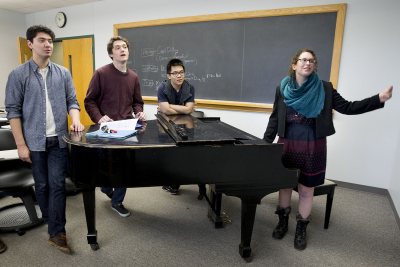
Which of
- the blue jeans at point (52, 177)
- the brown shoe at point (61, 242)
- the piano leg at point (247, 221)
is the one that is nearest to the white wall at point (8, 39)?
the blue jeans at point (52, 177)

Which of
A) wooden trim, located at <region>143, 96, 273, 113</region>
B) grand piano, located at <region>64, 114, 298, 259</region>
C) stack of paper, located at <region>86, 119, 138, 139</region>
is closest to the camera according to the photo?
grand piano, located at <region>64, 114, 298, 259</region>

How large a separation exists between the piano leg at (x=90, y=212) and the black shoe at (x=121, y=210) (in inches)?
19.4

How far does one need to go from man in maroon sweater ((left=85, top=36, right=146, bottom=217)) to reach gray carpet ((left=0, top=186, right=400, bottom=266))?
0.35 m

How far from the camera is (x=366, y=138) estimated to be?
2.96 meters

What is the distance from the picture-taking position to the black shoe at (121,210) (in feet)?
7.88

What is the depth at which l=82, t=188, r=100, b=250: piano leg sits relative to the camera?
1.75 meters

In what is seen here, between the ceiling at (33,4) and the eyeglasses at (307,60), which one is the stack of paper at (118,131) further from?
the ceiling at (33,4)

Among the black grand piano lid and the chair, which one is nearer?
the black grand piano lid

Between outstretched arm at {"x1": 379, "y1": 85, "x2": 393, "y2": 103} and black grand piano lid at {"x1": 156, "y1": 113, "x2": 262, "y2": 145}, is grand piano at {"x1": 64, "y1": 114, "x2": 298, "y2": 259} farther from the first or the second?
outstretched arm at {"x1": 379, "y1": 85, "x2": 393, "y2": 103}

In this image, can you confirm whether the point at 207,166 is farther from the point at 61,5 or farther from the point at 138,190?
the point at 61,5

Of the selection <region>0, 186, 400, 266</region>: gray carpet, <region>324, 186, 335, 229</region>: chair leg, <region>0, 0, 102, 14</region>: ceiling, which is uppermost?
<region>0, 0, 102, 14</region>: ceiling

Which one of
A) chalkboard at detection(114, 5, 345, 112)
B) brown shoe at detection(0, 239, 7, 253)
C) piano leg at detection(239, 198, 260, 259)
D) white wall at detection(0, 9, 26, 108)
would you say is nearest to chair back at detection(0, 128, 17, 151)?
brown shoe at detection(0, 239, 7, 253)

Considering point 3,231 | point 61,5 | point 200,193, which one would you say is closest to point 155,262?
point 200,193

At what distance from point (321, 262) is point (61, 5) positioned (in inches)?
224
